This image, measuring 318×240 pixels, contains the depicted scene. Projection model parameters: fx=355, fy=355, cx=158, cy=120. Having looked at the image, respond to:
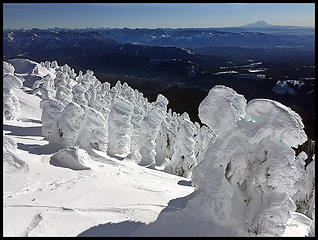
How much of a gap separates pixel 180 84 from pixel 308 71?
166 ft

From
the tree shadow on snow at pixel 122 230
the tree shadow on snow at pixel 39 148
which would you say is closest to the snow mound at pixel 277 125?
the tree shadow on snow at pixel 122 230

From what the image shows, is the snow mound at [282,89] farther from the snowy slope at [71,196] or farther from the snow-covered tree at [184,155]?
the snowy slope at [71,196]

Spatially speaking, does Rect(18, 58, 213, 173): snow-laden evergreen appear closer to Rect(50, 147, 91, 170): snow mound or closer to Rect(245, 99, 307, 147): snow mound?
Rect(50, 147, 91, 170): snow mound

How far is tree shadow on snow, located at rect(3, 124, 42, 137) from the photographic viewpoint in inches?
892

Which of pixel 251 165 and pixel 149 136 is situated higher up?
pixel 251 165

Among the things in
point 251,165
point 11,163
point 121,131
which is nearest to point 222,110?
point 251,165

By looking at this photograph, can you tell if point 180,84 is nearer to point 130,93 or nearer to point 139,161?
point 130,93

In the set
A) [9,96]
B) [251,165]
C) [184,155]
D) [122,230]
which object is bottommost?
[184,155]

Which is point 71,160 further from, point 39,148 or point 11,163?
point 39,148

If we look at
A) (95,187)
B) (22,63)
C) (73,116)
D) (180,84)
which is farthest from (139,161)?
(180,84)

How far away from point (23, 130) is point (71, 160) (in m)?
8.23

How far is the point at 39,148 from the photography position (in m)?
19.1

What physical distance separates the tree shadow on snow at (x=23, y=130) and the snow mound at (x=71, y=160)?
625 centimetres

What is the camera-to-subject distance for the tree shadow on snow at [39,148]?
18.4 meters
